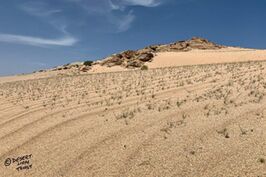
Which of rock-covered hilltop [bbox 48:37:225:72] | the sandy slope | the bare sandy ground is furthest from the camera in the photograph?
rock-covered hilltop [bbox 48:37:225:72]

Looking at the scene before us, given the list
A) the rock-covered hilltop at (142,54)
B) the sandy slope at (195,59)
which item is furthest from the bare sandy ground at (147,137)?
the sandy slope at (195,59)

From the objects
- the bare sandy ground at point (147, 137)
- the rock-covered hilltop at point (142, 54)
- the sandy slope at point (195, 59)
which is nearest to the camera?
the bare sandy ground at point (147, 137)

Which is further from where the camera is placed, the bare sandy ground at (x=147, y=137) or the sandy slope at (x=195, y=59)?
the sandy slope at (x=195, y=59)

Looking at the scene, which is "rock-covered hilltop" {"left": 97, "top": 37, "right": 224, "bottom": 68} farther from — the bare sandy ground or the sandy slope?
the bare sandy ground

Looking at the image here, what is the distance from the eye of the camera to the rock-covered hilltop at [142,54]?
3522 cm

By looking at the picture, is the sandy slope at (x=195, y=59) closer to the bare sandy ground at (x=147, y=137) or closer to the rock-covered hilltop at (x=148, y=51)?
the rock-covered hilltop at (x=148, y=51)

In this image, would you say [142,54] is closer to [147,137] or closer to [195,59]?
[195,59]

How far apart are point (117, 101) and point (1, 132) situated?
11.3ft

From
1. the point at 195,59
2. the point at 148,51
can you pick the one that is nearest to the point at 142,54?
the point at 195,59

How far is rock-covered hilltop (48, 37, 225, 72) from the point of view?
116 feet

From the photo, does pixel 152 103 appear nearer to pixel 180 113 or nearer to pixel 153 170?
pixel 180 113

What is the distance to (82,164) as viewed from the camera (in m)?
5.35

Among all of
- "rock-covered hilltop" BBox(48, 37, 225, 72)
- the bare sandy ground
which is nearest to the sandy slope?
"rock-covered hilltop" BBox(48, 37, 225, 72)

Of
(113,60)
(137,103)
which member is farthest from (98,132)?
(113,60)
